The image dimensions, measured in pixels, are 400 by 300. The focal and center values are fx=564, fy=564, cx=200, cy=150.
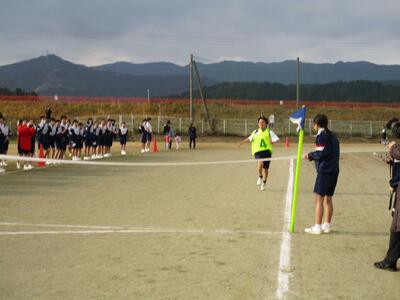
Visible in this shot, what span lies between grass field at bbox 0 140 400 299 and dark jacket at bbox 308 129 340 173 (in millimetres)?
1036

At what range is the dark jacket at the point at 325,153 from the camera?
27.7 ft

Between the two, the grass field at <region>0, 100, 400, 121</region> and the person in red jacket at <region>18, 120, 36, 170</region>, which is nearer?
the person in red jacket at <region>18, 120, 36, 170</region>

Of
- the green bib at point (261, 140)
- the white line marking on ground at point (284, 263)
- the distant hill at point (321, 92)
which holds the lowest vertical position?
the white line marking on ground at point (284, 263)

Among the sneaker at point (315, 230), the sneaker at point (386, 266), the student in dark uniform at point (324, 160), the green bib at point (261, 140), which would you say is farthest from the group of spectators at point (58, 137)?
the sneaker at point (386, 266)

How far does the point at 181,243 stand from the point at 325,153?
2531 millimetres

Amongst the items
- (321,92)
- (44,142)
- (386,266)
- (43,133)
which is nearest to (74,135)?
(44,142)

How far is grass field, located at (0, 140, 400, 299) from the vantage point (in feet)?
A: 19.6

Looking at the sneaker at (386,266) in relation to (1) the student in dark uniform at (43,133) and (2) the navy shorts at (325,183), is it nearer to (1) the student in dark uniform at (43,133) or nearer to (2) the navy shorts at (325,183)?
(2) the navy shorts at (325,183)

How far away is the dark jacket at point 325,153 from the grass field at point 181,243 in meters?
1.04

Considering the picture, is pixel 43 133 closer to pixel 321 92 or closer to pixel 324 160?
→ pixel 324 160

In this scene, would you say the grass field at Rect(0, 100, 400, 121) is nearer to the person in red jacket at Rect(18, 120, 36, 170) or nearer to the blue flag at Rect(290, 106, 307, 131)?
the person in red jacket at Rect(18, 120, 36, 170)

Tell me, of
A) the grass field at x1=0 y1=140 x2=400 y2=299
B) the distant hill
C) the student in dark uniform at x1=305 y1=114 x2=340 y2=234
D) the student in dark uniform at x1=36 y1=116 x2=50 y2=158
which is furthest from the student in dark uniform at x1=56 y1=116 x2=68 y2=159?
the distant hill

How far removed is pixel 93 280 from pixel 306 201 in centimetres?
696

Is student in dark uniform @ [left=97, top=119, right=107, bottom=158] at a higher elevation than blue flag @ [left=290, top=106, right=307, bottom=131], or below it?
below
